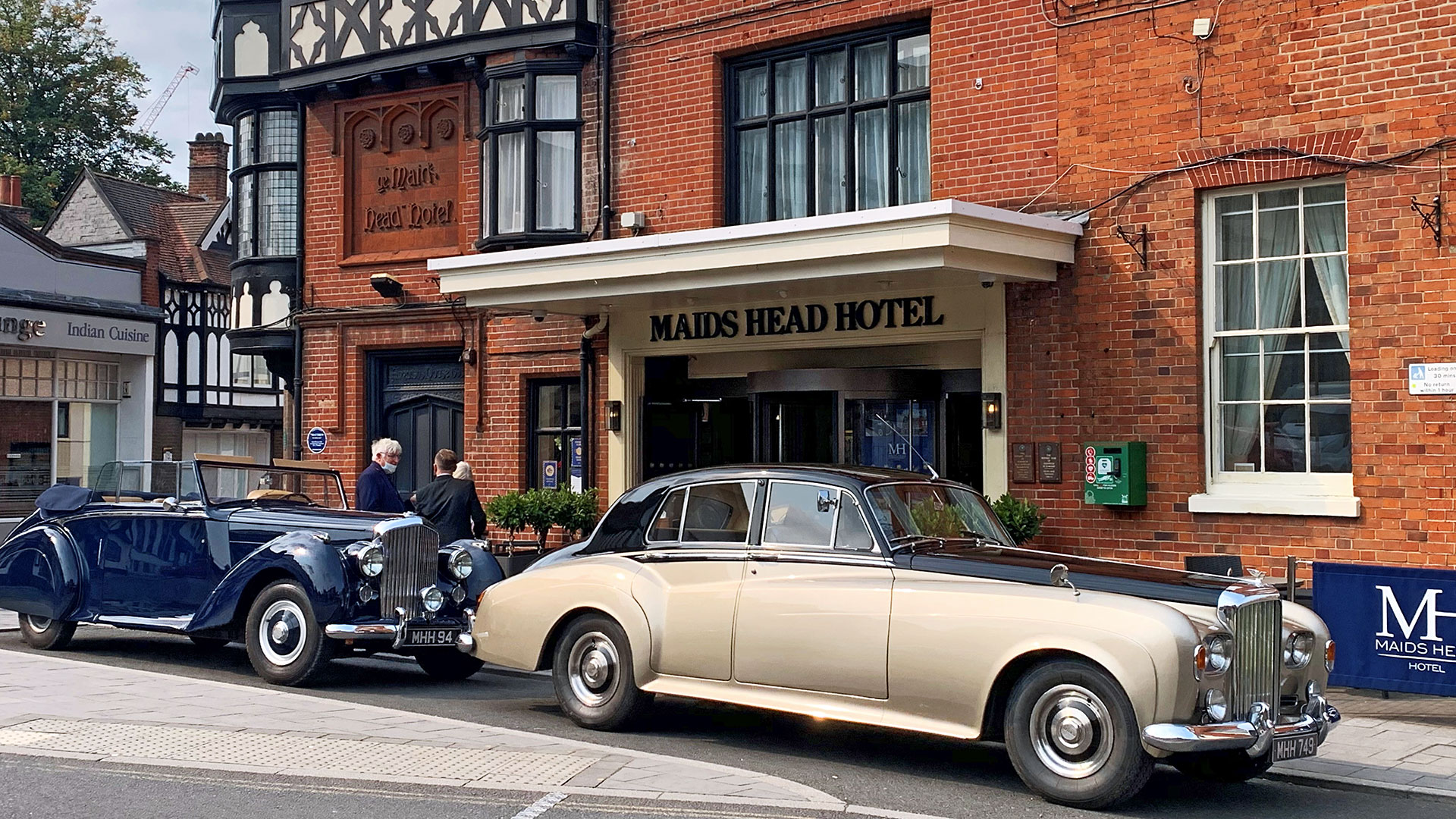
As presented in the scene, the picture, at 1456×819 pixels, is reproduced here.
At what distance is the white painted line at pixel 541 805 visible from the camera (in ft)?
21.3

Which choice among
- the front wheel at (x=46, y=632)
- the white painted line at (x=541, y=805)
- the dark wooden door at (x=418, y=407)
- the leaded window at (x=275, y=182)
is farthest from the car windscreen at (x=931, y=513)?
the leaded window at (x=275, y=182)

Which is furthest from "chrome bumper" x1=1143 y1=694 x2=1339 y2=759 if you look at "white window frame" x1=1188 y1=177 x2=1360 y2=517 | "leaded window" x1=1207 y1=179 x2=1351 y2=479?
"leaded window" x1=1207 y1=179 x2=1351 y2=479

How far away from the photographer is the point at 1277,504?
1159cm

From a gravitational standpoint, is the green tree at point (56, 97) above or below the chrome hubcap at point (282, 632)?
above

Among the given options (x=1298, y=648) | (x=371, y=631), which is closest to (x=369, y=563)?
(x=371, y=631)

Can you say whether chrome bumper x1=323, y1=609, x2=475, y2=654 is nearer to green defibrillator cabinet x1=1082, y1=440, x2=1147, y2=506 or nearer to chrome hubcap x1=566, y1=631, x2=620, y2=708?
chrome hubcap x1=566, y1=631, x2=620, y2=708

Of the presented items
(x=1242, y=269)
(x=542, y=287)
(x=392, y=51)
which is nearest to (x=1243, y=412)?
(x=1242, y=269)

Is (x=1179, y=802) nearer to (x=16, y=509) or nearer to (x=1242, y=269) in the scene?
(x=1242, y=269)

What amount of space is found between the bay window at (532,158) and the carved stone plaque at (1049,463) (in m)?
5.90

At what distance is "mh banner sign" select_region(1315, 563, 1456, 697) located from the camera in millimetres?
8945

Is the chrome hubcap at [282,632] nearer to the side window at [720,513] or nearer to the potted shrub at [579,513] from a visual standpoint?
the side window at [720,513]

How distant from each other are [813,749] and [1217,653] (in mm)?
2607

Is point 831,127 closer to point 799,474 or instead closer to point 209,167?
point 799,474

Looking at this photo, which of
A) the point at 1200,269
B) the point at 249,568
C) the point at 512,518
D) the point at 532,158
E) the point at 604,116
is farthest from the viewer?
the point at 532,158
